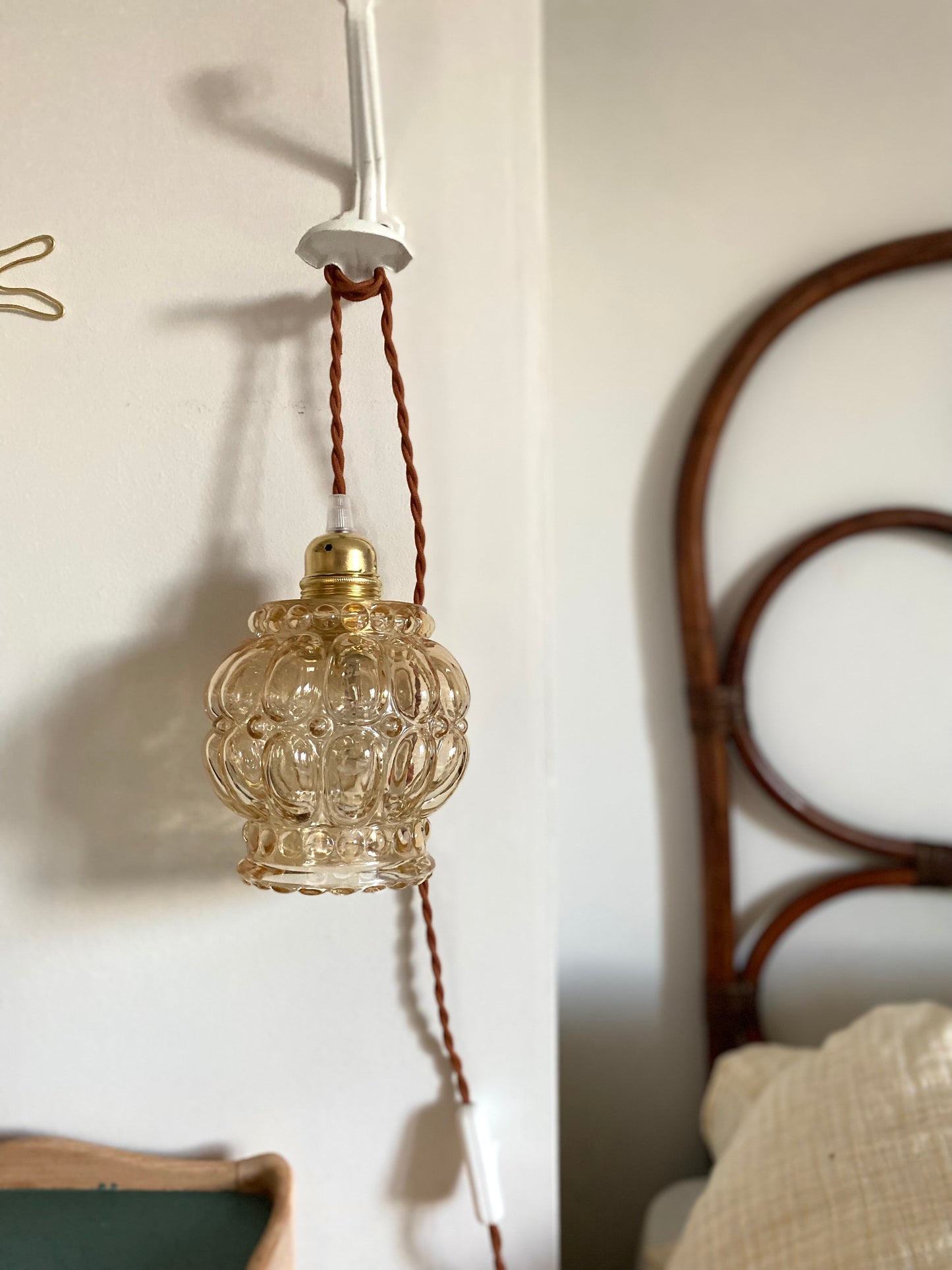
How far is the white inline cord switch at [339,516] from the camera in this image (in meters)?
0.62

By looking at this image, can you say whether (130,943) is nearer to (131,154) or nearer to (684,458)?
(131,154)

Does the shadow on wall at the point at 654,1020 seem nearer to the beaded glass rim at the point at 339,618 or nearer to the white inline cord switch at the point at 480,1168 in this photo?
the white inline cord switch at the point at 480,1168

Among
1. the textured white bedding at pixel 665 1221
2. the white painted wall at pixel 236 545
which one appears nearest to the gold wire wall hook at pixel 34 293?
the white painted wall at pixel 236 545

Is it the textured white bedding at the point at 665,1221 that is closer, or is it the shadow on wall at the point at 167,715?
the shadow on wall at the point at 167,715

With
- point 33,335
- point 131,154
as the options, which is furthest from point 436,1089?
point 131,154

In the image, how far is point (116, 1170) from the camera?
704 mm

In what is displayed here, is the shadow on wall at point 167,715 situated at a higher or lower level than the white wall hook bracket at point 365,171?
lower

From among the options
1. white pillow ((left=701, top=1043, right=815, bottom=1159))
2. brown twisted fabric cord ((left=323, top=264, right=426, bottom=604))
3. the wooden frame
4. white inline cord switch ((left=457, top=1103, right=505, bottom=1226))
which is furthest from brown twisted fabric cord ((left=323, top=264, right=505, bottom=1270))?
white pillow ((left=701, top=1043, right=815, bottom=1159))

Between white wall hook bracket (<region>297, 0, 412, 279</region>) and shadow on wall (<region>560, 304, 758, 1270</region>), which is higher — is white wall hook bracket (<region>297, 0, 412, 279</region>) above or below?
above

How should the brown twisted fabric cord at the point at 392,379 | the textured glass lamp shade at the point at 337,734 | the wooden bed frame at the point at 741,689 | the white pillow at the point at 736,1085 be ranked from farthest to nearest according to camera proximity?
the wooden bed frame at the point at 741,689
the white pillow at the point at 736,1085
the brown twisted fabric cord at the point at 392,379
the textured glass lamp shade at the point at 337,734

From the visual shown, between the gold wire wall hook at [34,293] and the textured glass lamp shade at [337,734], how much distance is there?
0.35 m

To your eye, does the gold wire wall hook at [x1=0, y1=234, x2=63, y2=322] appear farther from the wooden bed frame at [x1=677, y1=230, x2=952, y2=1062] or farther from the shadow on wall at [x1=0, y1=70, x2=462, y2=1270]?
the wooden bed frame at [x1=677, y1=230, x2=952, y2=1062]

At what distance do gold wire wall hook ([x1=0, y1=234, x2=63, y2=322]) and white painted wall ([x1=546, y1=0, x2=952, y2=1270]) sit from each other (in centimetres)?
66

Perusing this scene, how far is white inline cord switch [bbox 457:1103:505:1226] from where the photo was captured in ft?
2.38
